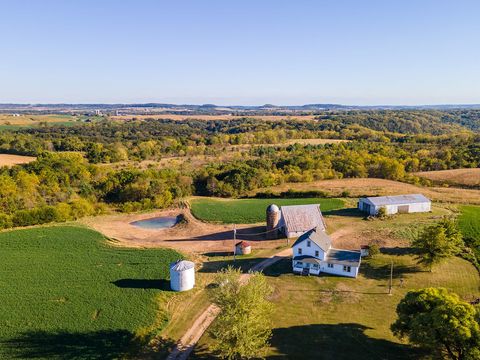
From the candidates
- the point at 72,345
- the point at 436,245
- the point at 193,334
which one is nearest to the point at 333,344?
the point at 193,334

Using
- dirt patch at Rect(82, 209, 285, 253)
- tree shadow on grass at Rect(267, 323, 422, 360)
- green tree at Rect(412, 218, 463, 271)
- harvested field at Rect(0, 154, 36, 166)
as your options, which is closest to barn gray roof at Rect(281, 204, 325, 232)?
dirt patch at Rect(82, 209, 285, 253)

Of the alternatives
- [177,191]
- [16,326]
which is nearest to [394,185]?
[177,191]

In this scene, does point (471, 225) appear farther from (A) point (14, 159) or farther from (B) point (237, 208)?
(A) point (14, 159)

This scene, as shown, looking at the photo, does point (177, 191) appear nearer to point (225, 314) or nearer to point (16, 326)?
point (16, 326)

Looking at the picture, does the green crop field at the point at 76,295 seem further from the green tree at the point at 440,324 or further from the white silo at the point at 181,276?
the green tree at the point at 440,324

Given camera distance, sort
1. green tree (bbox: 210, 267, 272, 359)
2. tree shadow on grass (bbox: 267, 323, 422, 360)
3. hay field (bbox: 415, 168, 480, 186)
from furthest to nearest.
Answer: hay field (bbox: 415, 168, 480, 186) < tree shadow on grass (bbox: 267, 323, 422, 360) < green tree (bbox: 210, 267, 272, 359)

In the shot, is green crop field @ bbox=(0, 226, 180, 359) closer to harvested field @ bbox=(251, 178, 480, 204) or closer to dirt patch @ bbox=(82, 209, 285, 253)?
dirt patch @ bbox=(82, 209, 285, 253)
